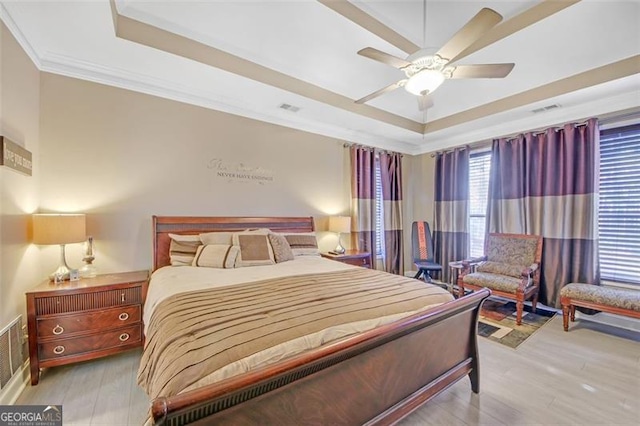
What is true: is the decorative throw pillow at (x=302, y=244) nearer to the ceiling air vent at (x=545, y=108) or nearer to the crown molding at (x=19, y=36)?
the crown molding at (x=19, y=36)

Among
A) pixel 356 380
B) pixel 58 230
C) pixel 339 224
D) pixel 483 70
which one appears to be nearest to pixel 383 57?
pixel 483 70

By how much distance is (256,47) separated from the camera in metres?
2.68

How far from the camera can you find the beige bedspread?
3.71 ft

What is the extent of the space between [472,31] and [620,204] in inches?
127

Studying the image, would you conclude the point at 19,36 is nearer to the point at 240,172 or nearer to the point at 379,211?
the point at 240,172

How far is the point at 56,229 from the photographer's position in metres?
2.23

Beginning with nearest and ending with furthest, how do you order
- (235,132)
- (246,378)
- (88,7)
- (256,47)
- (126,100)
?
(246,378)
(88,7)
(256,47)
(126,100)
(235,132)

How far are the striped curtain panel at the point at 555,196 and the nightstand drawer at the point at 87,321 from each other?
189 inches

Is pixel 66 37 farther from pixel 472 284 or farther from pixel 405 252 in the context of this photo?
pixel 405 252

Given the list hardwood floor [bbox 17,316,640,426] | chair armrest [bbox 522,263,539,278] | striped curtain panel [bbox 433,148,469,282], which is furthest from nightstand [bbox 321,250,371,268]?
chair armrest [bbox 522,263,539,278]

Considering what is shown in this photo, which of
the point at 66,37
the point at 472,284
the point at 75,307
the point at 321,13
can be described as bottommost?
the point at 472,284

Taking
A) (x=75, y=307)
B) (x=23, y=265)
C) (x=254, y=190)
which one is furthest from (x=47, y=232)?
(x=254, y=190)

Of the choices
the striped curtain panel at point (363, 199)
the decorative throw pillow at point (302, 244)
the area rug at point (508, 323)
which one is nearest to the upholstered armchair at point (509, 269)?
the area rug at point (508, 323)

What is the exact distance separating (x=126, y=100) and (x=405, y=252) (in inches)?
193
